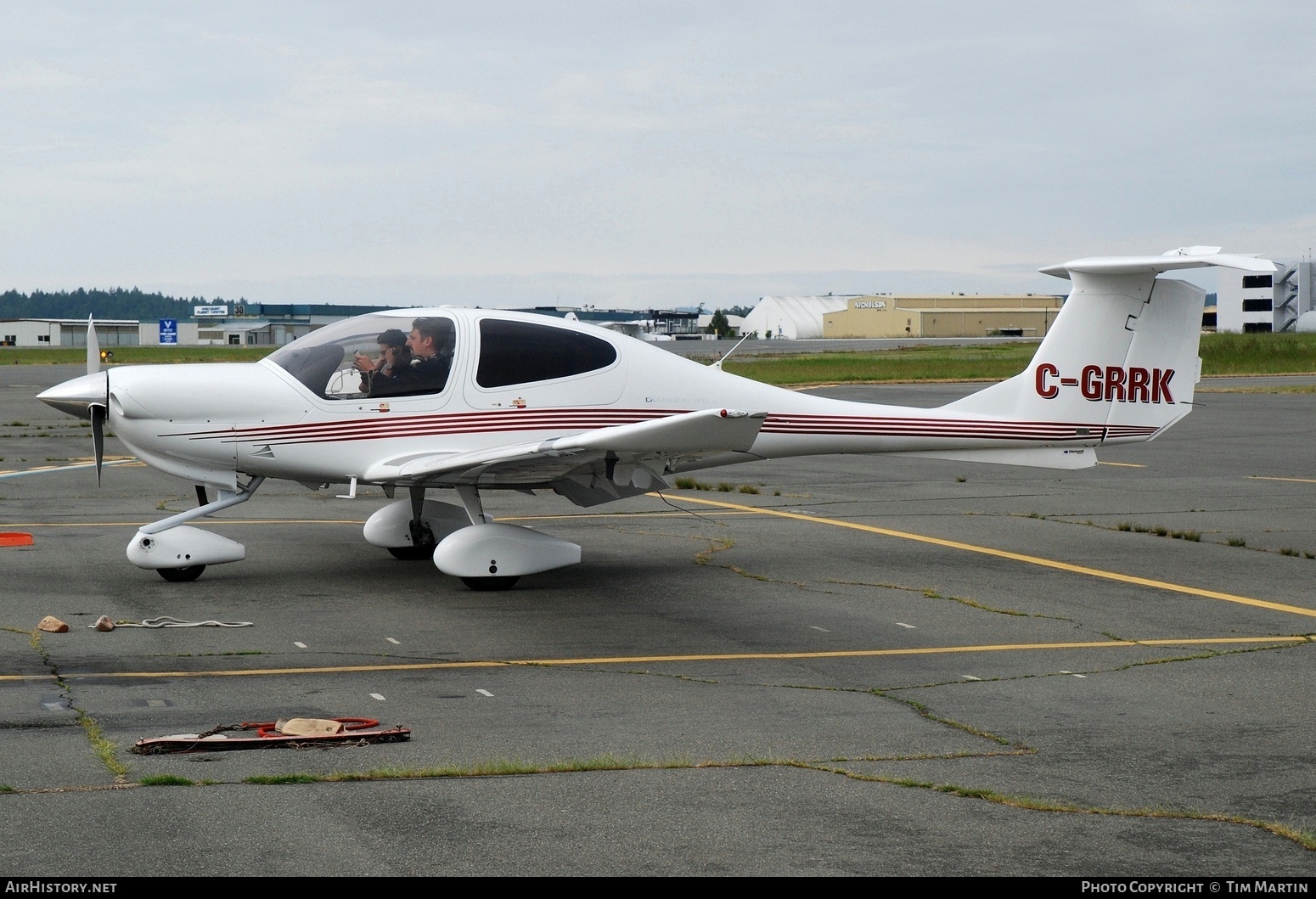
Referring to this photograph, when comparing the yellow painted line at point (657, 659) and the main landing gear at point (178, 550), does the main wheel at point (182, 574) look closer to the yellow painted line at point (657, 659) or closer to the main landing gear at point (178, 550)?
the main landing gear at point (178, 550)

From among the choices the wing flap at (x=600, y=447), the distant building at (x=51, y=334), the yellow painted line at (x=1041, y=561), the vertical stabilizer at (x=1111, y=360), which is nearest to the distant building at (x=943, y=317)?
the distant building at (x=51, y=334)

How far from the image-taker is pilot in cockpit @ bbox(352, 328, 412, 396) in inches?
444

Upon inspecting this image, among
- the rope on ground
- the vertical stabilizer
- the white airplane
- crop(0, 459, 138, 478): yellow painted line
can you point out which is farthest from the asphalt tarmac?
crop(0, 459, 138, 478): yellow painted line

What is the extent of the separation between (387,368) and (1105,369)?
6.57m

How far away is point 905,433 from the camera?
40.3 feet

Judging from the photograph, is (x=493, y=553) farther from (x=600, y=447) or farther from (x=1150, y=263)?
(x=1150, y=263)

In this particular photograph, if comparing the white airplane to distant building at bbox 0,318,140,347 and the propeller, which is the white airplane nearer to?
the propeller

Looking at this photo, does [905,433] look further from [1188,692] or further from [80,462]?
[80,462]

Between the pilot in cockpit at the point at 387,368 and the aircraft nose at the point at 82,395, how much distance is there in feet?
6.54

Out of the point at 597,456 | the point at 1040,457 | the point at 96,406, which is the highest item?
the point at 96,406

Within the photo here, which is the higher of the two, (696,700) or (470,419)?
(470,419)

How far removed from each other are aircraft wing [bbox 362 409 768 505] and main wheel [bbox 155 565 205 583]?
157 centimetres

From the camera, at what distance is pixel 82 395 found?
35.7ft

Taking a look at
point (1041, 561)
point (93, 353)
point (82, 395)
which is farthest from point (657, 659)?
point (93, 353)
